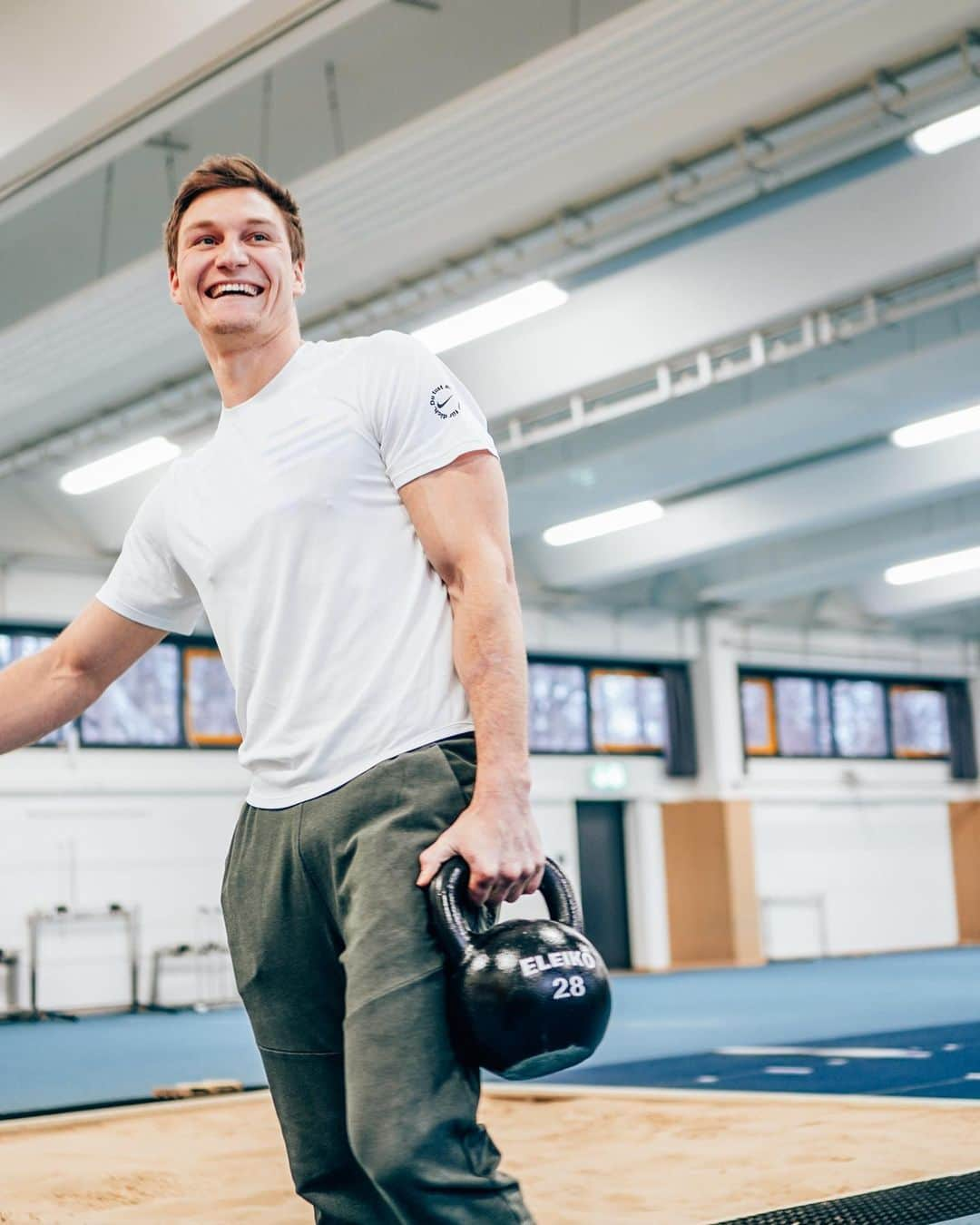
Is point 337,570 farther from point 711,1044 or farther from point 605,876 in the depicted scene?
point 605,876

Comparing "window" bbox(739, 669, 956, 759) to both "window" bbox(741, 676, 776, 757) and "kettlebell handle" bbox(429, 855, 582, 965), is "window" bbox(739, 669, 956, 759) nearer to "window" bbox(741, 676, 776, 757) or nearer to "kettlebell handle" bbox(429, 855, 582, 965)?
"window" bbox(741, 676, 776, 757)

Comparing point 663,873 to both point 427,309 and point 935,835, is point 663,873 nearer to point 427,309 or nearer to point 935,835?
point 935,835

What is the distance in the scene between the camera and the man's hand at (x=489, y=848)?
148cm

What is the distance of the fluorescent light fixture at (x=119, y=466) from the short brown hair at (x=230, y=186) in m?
9.12

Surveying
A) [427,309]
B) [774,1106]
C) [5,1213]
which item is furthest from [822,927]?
[5,1213]

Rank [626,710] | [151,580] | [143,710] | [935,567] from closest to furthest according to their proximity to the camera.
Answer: [151,580] → [143,710] → [935,567] → [626,710]

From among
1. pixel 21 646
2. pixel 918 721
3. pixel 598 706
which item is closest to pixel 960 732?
pixel 918 721

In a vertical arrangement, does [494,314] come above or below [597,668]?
above

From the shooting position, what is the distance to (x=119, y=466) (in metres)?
11.4

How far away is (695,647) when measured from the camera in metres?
17.5

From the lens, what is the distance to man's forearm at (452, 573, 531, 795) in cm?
151

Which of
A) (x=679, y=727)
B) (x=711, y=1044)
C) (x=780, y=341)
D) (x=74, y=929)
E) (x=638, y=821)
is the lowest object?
(x=711, y=1044)

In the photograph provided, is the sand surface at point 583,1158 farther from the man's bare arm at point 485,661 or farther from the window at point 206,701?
the window at point 206,701

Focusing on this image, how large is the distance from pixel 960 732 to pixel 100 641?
19.4 meters
